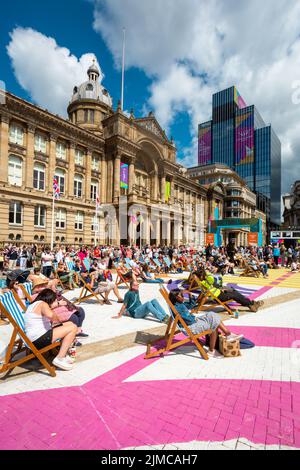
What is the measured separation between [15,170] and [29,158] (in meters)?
1.96

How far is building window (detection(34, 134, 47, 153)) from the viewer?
Result: 91.7 ft

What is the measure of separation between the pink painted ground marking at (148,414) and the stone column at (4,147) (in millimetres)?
26023

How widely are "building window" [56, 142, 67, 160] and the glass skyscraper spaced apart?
102 meters

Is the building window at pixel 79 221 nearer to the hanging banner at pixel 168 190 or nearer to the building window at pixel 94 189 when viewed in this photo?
the building window at pixel 94 189

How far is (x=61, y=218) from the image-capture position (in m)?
30.0

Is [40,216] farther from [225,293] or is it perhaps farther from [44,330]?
[44,330]

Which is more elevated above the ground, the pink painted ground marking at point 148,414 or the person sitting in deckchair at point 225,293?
the person sitting in deckchair at point 225,293

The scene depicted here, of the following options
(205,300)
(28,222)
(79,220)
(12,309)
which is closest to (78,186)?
(79,220)

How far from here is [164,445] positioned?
2559 mm

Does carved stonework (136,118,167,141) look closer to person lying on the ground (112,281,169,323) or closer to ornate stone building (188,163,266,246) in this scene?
ornate stone building (188,163,266,246)

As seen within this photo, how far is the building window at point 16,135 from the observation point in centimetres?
2573

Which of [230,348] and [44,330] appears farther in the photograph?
[230,348]

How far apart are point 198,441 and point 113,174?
34.7 metres

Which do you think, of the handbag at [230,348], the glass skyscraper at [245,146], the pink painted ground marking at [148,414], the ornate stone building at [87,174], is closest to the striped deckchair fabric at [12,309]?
the pink painted ground marking at [148,414]
